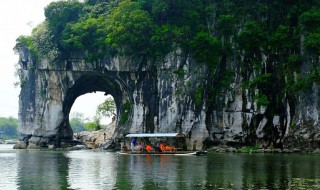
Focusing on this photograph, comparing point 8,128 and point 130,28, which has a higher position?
Result: point 130,28

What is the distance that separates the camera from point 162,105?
42.2 m

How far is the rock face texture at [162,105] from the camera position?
38.2m

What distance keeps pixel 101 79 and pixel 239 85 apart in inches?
612

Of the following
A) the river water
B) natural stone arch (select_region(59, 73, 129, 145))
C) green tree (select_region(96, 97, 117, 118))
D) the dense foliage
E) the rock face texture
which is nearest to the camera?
the river water

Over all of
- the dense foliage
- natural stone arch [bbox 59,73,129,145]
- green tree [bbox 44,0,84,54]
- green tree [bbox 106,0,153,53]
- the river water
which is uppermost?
green tree [bbox 44,0,84,54]

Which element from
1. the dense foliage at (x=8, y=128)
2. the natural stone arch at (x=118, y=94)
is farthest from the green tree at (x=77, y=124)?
the natural stone arch at (x=118, y=94)

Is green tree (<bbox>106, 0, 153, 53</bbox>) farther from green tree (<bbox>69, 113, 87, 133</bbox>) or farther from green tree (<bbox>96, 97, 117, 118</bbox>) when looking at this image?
green tree (<bbox>69, 113, 87, 133</bbox>)

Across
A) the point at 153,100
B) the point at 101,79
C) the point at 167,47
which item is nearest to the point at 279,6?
the point at 167,47

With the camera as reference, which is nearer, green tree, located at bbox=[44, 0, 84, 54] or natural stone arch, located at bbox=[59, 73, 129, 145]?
green tree, located at bbox=[44, 0, 84, 54]

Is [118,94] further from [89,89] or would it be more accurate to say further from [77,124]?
[77,124]

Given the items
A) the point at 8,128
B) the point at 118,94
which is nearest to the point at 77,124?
the point at 8,128

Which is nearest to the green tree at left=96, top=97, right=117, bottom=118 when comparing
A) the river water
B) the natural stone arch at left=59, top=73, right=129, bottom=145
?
the natural stone arch at left=59, top=73, right=129, bottom=145

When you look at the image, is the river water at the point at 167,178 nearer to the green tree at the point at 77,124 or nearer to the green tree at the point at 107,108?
the green tree at the point at 107,108

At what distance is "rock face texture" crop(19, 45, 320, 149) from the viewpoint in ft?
125
